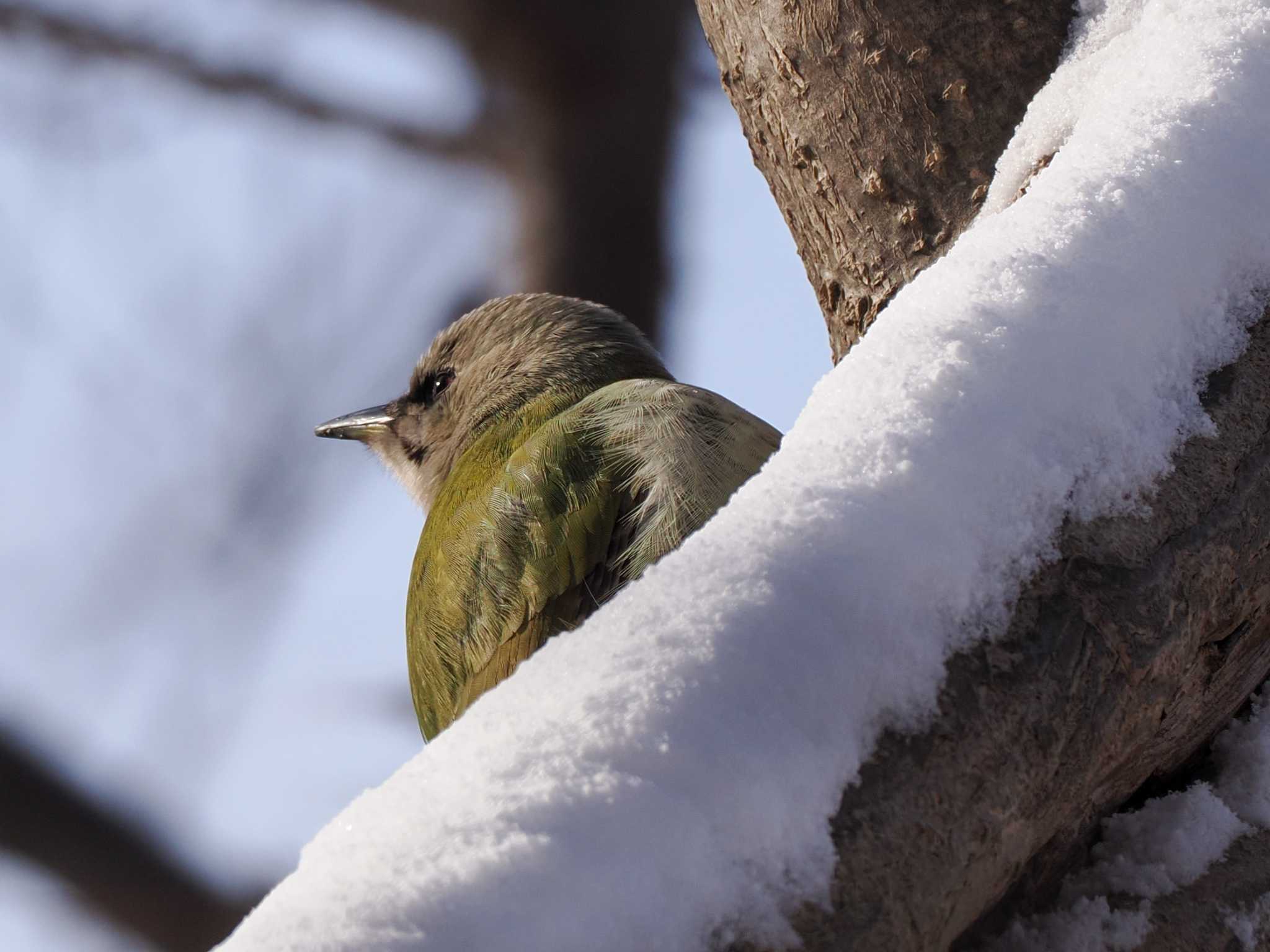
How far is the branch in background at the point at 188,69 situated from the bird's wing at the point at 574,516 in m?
1.99

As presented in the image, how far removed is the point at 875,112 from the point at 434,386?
4.46 feet

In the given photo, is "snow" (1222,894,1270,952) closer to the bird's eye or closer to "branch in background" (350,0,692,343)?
the bird's eye

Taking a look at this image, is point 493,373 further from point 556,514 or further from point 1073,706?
point 1073,706

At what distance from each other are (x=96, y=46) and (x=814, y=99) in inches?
113

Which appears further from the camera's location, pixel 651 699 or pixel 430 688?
pixel 430 688

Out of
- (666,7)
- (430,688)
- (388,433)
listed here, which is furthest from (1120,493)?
(666,7)

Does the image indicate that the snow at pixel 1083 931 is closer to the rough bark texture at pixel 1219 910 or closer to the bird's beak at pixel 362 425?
the rough bark texture at pixel 1219 910

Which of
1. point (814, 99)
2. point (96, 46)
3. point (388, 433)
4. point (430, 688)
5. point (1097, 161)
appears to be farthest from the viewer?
point (96, 46)

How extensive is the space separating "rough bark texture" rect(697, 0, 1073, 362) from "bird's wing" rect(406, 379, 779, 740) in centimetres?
30

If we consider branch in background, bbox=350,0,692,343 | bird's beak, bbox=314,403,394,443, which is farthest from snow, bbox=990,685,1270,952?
branch in background, bbox=350,0,692,343

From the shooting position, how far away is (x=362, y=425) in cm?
294

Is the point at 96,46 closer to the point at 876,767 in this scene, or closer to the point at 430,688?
the point at 430,688

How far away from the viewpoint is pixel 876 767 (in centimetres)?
78

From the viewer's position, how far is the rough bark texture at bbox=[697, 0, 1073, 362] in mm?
1611
